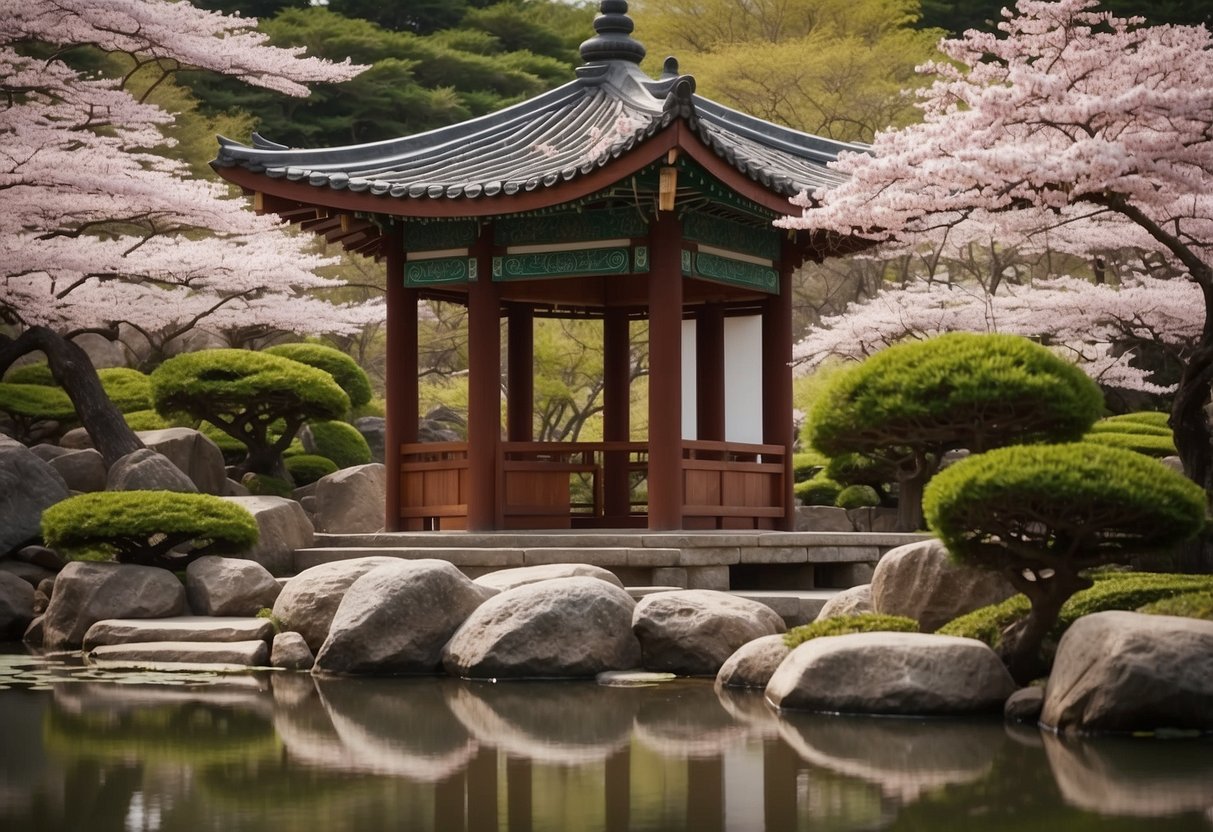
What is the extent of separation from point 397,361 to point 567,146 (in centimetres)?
259

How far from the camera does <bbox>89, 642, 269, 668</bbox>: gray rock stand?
35.7ft

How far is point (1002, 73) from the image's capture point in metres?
12.1

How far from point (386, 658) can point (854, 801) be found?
5.10 m

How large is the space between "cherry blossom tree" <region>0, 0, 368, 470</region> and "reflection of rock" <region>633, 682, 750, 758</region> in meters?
9.63

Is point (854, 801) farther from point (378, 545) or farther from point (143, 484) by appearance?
point (143, 484)

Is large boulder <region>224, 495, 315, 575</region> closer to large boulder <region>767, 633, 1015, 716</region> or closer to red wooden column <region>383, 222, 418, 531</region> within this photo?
red wooden column <region>383, 222, 418, 531</region>

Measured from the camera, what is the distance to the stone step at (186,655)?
1086cm

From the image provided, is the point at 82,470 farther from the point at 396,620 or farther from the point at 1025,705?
the point at 1025,705

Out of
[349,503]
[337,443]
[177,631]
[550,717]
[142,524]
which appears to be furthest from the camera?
[337,443]

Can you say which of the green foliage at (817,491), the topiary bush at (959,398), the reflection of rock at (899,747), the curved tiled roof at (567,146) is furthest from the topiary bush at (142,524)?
the green foliage at (817,491)

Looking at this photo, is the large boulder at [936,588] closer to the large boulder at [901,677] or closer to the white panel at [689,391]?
the large boulder at [901,677]

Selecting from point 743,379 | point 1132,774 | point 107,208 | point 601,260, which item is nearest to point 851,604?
point 1132,774

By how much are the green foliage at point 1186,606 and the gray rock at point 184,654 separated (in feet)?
19.5

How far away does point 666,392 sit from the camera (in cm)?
1324
